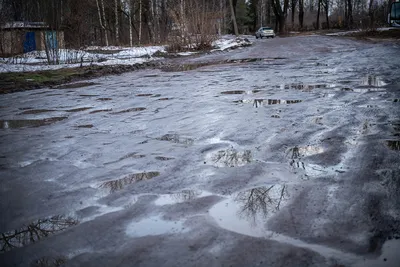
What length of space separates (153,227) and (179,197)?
1.44 ft

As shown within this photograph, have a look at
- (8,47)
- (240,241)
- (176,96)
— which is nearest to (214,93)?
(176,96)

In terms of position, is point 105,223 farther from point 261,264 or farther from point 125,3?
point 125,3

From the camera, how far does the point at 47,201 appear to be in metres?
2.79

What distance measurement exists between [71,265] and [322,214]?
58.0 inches

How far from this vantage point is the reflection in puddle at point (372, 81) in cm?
694

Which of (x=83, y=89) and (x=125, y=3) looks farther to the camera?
(x=125, y=3)

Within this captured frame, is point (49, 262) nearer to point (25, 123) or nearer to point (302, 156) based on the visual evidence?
point (302, 156)

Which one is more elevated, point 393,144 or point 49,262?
point 393,144

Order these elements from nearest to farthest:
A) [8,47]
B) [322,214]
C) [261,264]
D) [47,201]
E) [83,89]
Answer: [261,264] → [322,214] → [47,201] → [83,89] → [8,47]

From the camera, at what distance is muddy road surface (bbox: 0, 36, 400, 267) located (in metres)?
2.04

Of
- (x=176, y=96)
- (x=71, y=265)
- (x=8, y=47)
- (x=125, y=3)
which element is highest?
(x=125, y=3)

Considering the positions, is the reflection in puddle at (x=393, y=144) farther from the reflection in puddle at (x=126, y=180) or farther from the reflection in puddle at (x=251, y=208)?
the reflection in puddle at (x=126, y=180)

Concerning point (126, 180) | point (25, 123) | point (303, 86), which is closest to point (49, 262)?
point (126, 180)

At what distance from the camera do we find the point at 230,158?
348cm
